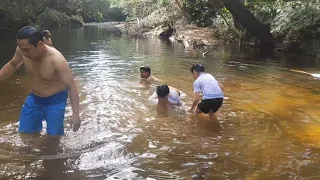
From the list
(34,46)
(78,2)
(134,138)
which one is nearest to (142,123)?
(134,138)

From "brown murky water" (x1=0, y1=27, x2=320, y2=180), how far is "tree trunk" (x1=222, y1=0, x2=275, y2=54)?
364 inches

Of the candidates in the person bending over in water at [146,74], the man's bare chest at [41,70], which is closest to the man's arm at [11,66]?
the man's bare chest at [41,70]

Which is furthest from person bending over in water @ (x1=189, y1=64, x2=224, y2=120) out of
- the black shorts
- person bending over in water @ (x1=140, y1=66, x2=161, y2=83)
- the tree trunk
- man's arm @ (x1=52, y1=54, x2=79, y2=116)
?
the tree trunk

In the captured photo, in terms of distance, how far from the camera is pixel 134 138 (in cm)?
624

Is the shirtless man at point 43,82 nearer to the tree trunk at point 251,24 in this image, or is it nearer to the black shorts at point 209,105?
the black shorts at point 209,105

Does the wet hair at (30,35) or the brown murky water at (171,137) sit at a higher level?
the wet hair at (30,35)

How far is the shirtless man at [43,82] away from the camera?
432cm

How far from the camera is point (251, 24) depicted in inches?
840

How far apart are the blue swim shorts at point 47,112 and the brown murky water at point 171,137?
0.37m

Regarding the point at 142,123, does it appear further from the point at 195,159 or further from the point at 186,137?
the point at 195,159

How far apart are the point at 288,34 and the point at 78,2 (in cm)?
5038

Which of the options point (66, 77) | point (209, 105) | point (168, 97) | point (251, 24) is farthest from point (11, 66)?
point (251, 24)

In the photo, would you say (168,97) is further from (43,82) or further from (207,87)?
(43,82)

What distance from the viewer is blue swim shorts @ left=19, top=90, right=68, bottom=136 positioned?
4.83 meters
